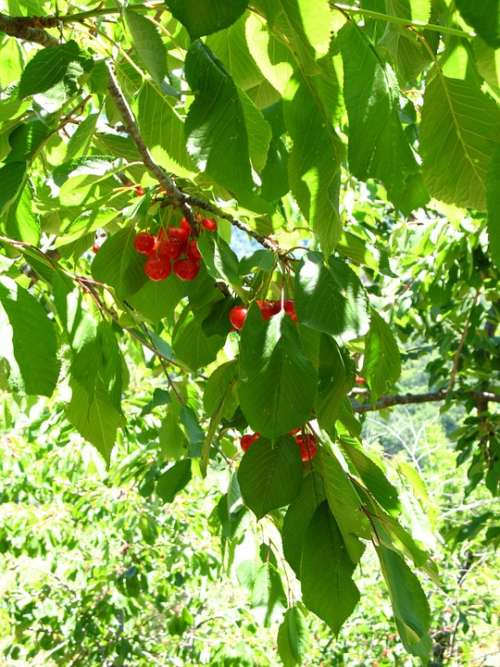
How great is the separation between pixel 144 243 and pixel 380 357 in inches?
13.4

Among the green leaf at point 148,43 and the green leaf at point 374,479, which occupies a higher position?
the green leaf at point 148,43

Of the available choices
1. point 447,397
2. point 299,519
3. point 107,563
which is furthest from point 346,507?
point 107,563

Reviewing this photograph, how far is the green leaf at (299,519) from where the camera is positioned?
0.83m

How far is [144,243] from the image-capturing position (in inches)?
40.5

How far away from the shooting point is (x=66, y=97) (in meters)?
0.80

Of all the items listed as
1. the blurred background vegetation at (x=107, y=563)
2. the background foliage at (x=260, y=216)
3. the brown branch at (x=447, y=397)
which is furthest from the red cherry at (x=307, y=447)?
the blurred background vegetation at (x=107, y=563)

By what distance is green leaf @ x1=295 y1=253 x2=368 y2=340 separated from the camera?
774 mm

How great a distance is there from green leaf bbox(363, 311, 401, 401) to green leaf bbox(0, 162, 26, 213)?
0.44m

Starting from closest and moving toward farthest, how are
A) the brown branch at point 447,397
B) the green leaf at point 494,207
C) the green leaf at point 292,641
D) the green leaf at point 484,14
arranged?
the green leaf at point 484,14, the green leaf at point 494,207, the green leaf at point 292,641, the brown branch at point 447,397

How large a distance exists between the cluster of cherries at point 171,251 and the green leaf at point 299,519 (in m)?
0.34

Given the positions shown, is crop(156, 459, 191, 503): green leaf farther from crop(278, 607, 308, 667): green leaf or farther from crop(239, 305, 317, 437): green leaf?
crop(239, 305, 317, 437): green leaf

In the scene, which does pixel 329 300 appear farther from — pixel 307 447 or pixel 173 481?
pixel 173 481

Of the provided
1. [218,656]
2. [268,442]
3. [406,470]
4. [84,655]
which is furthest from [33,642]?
[268,442]

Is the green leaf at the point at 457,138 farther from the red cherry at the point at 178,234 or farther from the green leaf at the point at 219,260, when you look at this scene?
the red cherry at the point at 178,234
